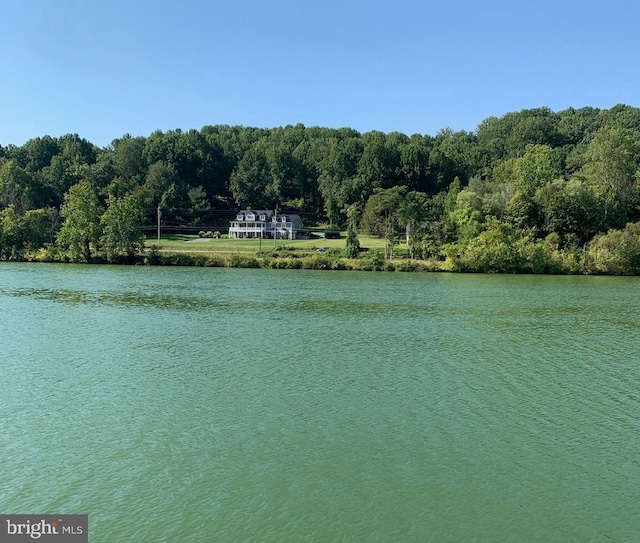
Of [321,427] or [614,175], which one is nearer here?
[321,427]

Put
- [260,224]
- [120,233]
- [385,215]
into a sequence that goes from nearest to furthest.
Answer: [120,233]
[385,215]
[260,224]

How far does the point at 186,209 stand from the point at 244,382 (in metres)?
92.1

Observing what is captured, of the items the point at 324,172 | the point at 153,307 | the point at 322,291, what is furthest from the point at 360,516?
the point at 324,172

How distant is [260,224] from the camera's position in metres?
102

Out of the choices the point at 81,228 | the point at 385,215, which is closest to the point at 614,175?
the point at 385,215

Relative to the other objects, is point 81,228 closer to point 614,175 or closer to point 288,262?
point 288,262

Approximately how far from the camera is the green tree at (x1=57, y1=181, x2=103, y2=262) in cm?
6931

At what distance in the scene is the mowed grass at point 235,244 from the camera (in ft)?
247

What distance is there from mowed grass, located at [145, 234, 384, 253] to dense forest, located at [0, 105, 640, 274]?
9.52ft

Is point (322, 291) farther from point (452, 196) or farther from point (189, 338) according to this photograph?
point (452, 196)

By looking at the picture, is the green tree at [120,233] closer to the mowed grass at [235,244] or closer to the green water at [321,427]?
the mowed grass at [235,244]

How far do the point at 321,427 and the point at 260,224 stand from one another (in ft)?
294

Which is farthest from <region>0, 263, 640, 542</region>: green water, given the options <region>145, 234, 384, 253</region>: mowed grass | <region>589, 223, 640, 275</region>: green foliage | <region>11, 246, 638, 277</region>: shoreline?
<region>145, 234, 384, 253</region>: mowed grass

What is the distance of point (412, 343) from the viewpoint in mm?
23719
